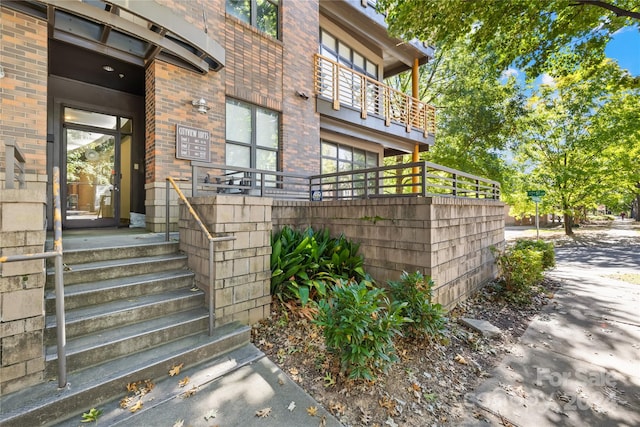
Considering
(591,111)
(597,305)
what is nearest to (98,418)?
(597,305)

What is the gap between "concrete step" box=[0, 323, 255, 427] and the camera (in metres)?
2.28

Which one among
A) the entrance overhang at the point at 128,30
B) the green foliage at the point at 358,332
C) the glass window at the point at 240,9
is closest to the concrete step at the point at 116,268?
the green foliage at the point at 358,332

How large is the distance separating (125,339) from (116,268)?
1.13m

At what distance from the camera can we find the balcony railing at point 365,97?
8992 millimetres

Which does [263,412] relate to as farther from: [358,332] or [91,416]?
[91,416]

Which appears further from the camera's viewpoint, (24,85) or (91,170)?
(91,170)

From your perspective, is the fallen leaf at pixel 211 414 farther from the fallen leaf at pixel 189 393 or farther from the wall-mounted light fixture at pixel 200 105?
the wall-mounted light fixture at pixel 200 105

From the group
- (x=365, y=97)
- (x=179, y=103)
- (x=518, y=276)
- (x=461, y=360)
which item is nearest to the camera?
(x=461, y=360)

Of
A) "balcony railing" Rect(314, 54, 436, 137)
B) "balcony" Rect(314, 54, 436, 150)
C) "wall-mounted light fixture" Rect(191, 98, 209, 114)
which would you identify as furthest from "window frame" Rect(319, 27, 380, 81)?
"wall-mounted light fixture" Rect(191, 98, 209, 114)

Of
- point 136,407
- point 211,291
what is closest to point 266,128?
point 211,291

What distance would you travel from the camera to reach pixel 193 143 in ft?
20.3

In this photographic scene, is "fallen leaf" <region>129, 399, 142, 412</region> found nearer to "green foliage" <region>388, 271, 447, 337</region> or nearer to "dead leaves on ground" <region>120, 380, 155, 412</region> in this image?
"dead leaves on ground" <region>120, 380, 155, 412</region>

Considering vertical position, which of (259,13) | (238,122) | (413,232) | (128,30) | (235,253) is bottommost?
(235,253)

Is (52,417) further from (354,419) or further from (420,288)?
(420,288)
